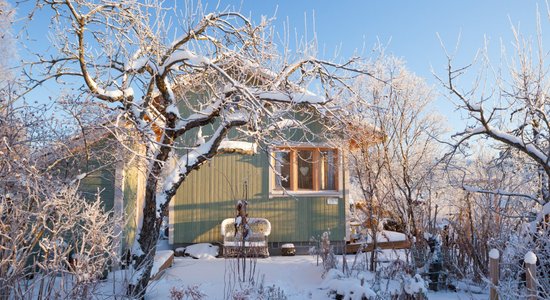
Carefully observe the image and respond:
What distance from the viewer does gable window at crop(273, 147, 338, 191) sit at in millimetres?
11555

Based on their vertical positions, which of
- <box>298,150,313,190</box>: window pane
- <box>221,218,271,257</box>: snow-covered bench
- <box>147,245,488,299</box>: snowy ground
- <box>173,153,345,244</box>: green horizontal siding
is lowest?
<box>147,245,488,299</box>: snowy ground

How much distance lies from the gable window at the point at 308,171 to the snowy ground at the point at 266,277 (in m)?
2.03

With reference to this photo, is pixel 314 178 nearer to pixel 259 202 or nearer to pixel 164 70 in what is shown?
pixel 259 202

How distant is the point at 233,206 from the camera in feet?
37.0

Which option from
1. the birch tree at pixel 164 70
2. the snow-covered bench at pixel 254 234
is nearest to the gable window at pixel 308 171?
the snow-covered bench at pixel 254 234

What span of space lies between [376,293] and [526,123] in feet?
11.7

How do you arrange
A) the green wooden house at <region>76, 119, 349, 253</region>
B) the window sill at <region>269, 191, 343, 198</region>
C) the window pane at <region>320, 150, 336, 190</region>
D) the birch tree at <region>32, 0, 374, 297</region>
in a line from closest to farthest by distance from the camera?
the birch tree at <region>32, 0, 374, 297</region> < the green wooden house at <region>76, 119, 349, 253</region> < the window sill at <region>269, 191, 343, 198</region> < the window pane at <region>320, 150, 336, 190</region>

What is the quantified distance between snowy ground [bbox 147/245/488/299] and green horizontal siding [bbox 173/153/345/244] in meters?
0.81

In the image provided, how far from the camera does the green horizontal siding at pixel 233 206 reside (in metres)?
11.1

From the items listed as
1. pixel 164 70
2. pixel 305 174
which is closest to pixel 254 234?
pixel 305 174

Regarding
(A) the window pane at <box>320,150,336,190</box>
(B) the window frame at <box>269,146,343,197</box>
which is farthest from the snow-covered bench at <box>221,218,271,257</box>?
(A) the window pane at <box>320,150,336,190</box>

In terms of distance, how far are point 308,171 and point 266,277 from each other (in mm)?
4451

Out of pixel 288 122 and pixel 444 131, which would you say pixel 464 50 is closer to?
pixel 288 122

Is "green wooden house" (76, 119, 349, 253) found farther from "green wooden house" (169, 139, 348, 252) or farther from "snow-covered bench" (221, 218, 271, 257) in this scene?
"snow-covered bench" (221, 218, 271, 257)
